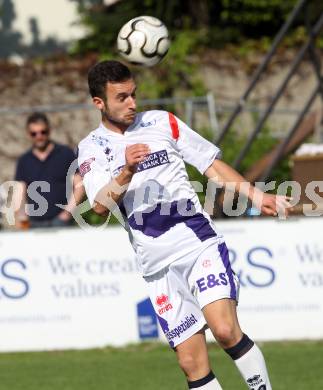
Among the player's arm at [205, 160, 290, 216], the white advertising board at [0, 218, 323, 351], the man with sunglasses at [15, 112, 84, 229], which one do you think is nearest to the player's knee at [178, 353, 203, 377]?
the player's arm at [205, 160, 290, 216]

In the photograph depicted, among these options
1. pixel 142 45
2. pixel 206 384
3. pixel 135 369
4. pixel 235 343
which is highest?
pixel 142 45

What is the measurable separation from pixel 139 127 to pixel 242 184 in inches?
25.8

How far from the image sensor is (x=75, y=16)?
25.6 metres

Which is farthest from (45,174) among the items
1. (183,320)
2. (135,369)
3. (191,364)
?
(191,364)

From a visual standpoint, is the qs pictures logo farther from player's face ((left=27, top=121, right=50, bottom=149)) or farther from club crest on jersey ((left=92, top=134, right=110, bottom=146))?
club crest on jersey ((left=92, top=134, right=110, bottom=146))

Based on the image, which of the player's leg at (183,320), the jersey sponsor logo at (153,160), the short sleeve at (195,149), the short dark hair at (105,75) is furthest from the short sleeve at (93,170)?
the player's leg at (183,320)

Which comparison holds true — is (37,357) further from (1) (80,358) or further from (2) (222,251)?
(2) (222,251)

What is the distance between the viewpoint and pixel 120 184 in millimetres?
6168

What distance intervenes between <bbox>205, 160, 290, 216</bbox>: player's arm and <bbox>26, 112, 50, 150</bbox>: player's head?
500 cm

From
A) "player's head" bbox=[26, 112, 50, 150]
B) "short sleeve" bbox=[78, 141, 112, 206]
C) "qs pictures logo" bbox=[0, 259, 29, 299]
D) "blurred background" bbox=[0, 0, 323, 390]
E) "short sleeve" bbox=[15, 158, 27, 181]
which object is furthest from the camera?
"short sleeve" bbox=[15, 158, 27, 181]

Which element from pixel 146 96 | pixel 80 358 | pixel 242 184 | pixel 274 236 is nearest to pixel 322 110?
pixel 146 96

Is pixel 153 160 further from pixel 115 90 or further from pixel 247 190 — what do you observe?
pixel 247 190

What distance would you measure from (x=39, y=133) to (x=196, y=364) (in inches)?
217

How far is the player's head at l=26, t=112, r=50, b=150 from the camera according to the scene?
11.5 m
